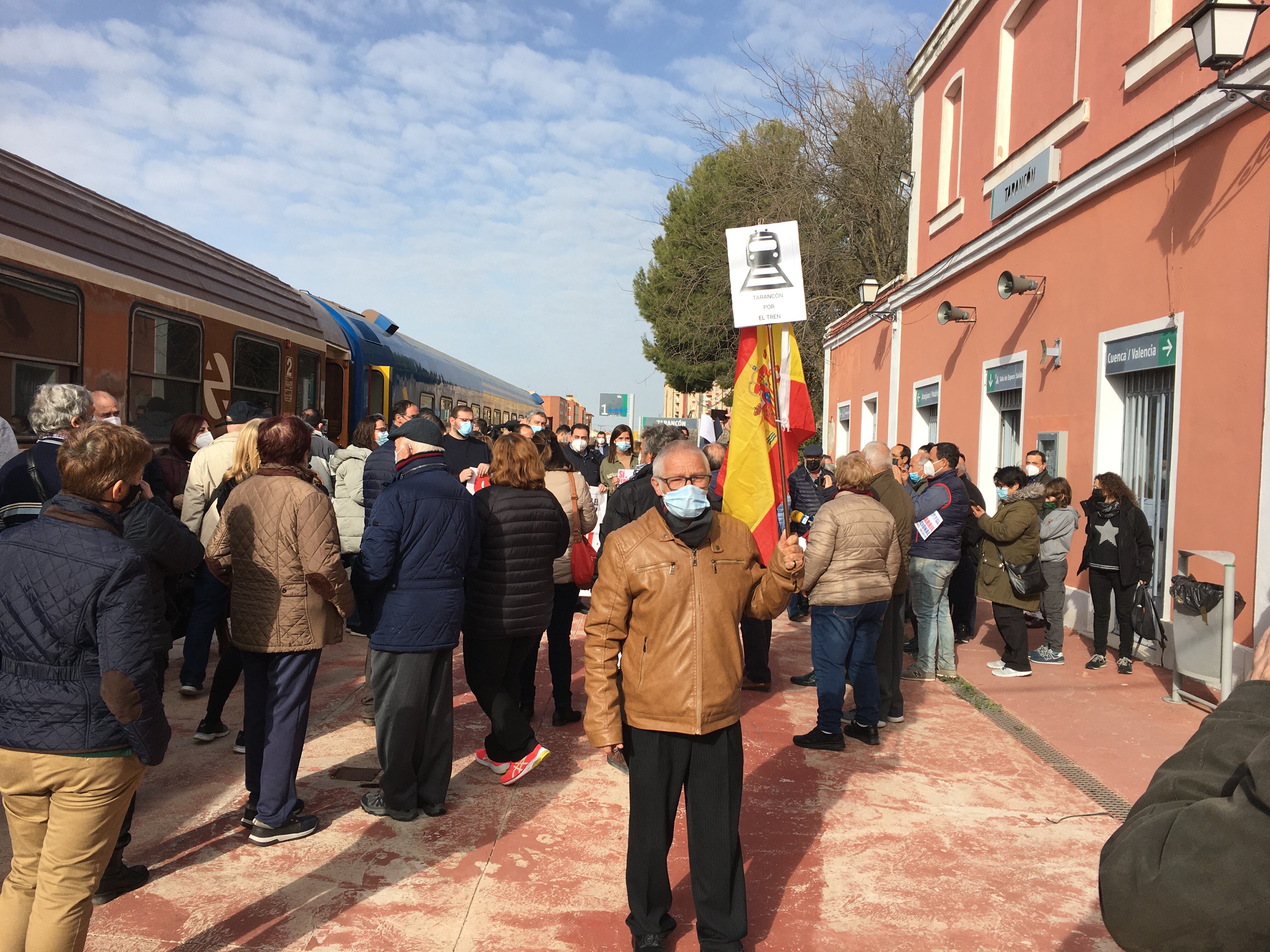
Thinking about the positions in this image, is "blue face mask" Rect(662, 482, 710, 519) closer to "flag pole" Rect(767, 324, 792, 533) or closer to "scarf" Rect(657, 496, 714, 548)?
"scarf" Rect(657, 496, 714, 548)

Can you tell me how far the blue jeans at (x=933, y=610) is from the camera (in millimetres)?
7102

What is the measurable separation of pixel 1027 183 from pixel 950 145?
397 cm

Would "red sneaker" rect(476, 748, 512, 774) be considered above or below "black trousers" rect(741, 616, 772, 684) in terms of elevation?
below

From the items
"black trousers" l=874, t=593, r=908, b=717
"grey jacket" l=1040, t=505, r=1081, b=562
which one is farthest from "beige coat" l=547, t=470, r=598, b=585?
"grey jacket" l=1040, t=505, r=1081, b=562

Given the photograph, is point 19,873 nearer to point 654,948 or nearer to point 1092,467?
point 654,948

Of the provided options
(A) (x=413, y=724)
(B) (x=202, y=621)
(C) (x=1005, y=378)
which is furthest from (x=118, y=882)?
(C) (x=1005, y=378)

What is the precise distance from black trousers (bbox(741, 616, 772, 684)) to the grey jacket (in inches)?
106

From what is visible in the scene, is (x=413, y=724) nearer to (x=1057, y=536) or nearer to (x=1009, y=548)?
(x=1009, y=548)

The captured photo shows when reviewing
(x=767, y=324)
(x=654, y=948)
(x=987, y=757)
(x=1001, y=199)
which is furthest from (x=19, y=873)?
(x=1001, y=199)

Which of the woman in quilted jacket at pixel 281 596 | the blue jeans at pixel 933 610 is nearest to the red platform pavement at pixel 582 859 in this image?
the woman in quilted jacket at pixel 281 596

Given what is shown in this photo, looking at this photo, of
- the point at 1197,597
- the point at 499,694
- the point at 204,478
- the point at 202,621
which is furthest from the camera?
the point at 1197,597

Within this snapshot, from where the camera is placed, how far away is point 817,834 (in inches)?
171

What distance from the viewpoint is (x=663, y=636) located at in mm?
3189

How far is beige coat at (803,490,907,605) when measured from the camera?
5324 millimetres
